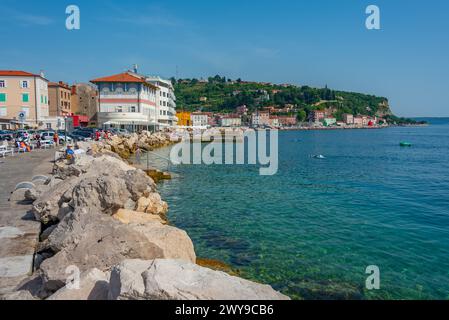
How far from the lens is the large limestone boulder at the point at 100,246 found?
623 centimetres

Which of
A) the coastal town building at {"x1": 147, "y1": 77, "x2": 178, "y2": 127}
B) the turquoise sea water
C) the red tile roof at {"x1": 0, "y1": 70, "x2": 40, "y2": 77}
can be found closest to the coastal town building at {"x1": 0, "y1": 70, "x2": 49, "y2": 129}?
the red tile roof at {"x1": 0, "y1": 70, "x2": 40, "y2": 77}

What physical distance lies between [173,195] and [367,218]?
9941mm

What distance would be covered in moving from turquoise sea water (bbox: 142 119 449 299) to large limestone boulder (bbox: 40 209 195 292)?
3283 mm

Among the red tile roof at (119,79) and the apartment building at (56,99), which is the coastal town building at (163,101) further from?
the apartment building at (56,99)

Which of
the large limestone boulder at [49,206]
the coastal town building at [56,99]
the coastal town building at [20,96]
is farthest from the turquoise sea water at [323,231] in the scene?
the coastal town building at [56,99]

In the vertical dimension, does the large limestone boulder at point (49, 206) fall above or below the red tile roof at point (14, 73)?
below

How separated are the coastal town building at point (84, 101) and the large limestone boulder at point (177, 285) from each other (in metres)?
82.4

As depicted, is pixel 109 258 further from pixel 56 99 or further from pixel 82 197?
pixel 56 99

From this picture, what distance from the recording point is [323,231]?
13.6 m

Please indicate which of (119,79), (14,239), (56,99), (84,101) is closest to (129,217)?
(14,239)

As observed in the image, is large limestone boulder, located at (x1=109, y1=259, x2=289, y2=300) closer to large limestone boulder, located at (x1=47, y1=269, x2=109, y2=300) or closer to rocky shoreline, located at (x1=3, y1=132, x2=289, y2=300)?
rocky shoreline, located at (x1=3, y1=132, x2=289, y2=300)

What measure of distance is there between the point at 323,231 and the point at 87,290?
1005 cm
